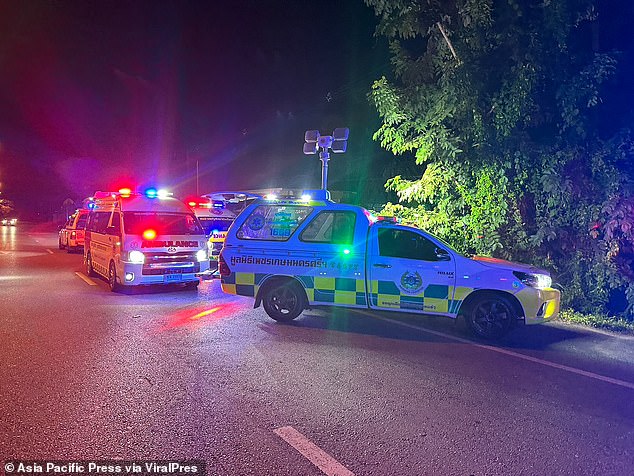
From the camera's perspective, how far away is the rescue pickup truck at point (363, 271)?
679cm

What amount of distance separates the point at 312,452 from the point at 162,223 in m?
8.33

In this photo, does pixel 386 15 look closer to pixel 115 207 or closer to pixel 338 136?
pixel 338 136

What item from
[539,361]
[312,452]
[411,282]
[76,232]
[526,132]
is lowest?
[312,452]

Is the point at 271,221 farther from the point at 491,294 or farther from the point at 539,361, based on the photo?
the point at 539,361

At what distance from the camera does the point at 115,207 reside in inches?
436

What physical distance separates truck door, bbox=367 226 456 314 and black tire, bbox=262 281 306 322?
1.16m

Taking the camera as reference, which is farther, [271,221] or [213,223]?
[213,223]

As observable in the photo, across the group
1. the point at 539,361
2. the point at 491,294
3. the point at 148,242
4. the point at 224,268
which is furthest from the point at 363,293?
the point at 148,242

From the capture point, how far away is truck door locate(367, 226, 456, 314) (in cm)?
696

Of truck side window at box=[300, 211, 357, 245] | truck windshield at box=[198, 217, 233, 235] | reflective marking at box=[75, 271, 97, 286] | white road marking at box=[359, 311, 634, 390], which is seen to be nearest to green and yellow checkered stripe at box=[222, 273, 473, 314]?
white road marking at box=[359, 311, 634, 390]

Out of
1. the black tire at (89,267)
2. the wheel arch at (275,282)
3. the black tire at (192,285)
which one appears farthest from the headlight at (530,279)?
the black tire at (89,267)

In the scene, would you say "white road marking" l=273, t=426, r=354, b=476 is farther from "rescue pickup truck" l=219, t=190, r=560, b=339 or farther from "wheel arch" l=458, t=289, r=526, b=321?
"wheel arch" l=458, t=289, r=526, b=321

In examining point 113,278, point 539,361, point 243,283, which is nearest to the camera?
A: point 539,361

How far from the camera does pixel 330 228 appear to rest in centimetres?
767
